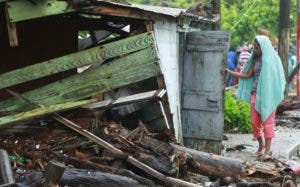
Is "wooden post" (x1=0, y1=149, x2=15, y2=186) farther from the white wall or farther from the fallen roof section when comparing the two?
the white wall

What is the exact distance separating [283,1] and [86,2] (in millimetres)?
10942

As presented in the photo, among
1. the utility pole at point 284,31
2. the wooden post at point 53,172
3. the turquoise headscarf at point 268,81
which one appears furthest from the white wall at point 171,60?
the utility pole at point 284,31

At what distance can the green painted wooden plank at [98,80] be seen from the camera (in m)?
7.65

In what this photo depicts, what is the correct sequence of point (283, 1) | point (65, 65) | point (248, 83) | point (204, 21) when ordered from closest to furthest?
point (65, 65)
point (248, 83)
point (204, 21)
point (283, 1)

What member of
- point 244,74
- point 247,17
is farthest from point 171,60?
point 247,17

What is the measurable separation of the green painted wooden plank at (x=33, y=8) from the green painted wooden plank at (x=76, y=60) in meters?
0.78

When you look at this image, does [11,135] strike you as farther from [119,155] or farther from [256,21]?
[256,21]

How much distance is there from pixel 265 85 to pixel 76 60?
3.25 m

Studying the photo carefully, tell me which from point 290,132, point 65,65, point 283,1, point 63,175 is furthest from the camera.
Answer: point 283,1

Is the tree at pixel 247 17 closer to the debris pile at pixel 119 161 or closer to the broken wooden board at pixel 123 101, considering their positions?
the broken wooden board at pixel 123 101

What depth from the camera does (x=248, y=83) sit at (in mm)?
9625

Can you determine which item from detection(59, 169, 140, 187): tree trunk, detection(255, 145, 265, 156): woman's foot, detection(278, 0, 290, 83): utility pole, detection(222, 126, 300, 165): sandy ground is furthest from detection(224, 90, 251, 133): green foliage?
detection(59, 169, 140, 187): tree trunk

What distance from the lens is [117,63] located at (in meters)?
7.85

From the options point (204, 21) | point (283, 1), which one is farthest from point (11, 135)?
point (283, 1)
